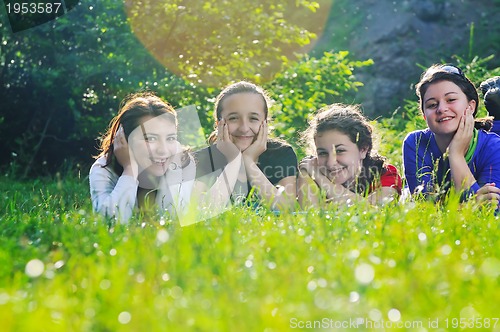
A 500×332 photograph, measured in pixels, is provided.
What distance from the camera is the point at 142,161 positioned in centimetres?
459

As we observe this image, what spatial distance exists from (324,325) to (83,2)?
302 inches

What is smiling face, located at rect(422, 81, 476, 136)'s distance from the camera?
469 cm

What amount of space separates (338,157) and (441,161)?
0.76 m

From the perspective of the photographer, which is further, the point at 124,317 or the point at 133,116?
the point at 133,116

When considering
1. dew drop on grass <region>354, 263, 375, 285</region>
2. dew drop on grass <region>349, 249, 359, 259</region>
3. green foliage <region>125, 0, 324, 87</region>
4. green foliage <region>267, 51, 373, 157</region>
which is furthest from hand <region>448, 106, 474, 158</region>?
green foliage <region>125, 0, 324, 87</region>

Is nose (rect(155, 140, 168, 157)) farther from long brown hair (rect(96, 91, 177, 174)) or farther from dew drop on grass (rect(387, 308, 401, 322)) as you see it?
dew drop on grass (rect(387, 308, 401, 322))

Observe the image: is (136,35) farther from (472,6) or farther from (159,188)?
(472,6)

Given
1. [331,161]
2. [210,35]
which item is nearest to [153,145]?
[331,161]

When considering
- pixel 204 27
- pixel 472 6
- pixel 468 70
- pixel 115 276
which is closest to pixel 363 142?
pixel 115 276

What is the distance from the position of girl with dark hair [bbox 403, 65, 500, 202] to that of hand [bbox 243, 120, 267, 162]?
1.06 m

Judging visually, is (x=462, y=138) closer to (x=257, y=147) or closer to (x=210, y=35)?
(x=257, y=147)

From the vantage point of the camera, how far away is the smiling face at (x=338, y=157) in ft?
16.6

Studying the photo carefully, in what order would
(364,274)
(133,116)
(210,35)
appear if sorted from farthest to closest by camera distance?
1. (210,35)
2. (133,116)
3. (364,274)

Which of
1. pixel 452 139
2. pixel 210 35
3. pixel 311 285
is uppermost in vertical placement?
pixel 210 35
